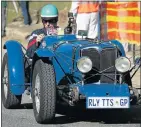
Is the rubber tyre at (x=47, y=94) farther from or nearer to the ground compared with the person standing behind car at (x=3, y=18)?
nearer to the ground

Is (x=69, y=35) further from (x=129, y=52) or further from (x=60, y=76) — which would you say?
(x=129, y=52)

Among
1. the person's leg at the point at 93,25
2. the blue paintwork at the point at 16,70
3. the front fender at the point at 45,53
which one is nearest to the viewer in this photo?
the front fender at the point at 45,53

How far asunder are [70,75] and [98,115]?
0.81m

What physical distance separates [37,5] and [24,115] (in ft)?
46.0

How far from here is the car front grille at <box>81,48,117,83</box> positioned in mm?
9077

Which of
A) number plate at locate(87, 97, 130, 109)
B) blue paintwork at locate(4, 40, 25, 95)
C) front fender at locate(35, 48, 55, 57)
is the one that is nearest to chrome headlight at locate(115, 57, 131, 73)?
number plate at locate(87, 97, 130, 109)

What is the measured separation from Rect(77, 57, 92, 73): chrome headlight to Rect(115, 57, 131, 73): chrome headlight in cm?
40

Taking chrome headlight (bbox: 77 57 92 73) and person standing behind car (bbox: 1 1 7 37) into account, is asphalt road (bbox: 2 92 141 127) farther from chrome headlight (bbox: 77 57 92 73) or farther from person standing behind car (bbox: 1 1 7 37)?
person standing behind car (bbox: 1 1 7 37)

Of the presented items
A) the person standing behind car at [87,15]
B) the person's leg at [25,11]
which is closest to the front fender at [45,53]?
the person standing behind car at [87,15]

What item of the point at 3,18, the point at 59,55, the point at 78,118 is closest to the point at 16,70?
the point at 59,55

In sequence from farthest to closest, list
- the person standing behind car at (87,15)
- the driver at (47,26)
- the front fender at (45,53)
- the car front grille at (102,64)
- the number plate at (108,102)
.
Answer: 1. the person standing behind car at (87,15)
2. the driver at (47,26)
3. the car front grille at (102,64)
4. the front fender at (45,53)
5. the number plate at (108,102)

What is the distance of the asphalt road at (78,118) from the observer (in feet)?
28.9

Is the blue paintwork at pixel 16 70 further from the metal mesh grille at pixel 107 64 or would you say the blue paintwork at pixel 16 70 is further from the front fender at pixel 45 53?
the metal mesh grille at pixel 107 64

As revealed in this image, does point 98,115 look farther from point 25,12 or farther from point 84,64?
point 25,12
